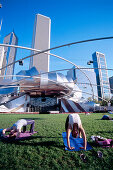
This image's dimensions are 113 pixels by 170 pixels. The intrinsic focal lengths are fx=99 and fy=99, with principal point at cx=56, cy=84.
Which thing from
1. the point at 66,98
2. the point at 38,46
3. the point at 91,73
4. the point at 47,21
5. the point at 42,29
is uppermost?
the point at 47,21

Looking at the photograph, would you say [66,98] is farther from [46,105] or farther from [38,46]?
[38,46]

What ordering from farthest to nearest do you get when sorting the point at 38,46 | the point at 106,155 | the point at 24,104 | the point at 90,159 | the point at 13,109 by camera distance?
1. the point at 38,46
2. the point at 24,104
3. the point at 13,109
4. the point at 106,155
5. the point at 90,159

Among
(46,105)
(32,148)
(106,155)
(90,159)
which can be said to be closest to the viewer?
(90,159)

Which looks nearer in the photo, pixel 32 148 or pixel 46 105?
pixel 32 148

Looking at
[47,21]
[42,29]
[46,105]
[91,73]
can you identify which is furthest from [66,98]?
[47,21]

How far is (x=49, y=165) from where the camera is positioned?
272cm

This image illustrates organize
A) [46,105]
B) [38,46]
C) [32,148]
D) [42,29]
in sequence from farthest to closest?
[42,29], [38,46], [46,105], [32,148]

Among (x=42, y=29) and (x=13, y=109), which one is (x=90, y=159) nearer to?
(x=13, y=109)

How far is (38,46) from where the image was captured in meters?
128

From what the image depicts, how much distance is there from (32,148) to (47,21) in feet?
578

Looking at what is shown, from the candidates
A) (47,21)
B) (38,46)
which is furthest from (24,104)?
(47,21)

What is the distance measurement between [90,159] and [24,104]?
47870 mm

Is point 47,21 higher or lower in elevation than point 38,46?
higher

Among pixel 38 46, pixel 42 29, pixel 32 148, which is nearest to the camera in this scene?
pixel 32 148
